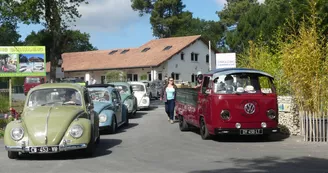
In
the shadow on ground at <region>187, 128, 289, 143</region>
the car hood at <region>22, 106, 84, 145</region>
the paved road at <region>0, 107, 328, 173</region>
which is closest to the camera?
the paved road at <region>0, 107, 328, 173</region>

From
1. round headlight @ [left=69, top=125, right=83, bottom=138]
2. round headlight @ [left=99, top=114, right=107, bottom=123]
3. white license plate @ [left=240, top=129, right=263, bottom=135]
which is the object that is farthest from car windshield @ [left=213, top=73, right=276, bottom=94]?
round headlight @ [left=69, top=125, right=83, bottom=138]

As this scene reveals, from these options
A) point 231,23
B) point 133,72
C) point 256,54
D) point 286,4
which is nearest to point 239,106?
point 256,54

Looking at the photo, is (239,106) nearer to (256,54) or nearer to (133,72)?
(256,54)

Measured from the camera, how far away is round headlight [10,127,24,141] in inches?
386

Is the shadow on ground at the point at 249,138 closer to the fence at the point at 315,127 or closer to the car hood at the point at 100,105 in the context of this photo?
the fence at the point at 315,127

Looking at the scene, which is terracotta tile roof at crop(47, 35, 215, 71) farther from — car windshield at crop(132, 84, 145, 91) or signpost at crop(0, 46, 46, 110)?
signpost at crop(0, 46, 46, 110)

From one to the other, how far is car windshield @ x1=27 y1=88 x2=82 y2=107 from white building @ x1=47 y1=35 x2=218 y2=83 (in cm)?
3727

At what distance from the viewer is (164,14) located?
7462 centimetres

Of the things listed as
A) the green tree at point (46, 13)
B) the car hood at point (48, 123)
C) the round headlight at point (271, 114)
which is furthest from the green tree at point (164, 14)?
the car hood at point (48, 123)

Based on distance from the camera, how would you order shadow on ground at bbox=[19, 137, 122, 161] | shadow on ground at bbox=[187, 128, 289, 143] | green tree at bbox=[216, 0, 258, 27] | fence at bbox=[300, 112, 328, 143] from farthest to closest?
green tree at bbox=[216, 0, 258, 27] → shadow on ground at bbox=[187, 128, 289, 143] → fence at bbox=[300, 112, 328, 143] → shadow on ground at bbox=[19, 137, 122, 161]

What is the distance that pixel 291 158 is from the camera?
10.1 meters

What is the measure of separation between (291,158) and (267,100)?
273cm

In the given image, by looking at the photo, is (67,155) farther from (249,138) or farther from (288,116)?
(288,116)

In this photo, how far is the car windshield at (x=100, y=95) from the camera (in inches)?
635
